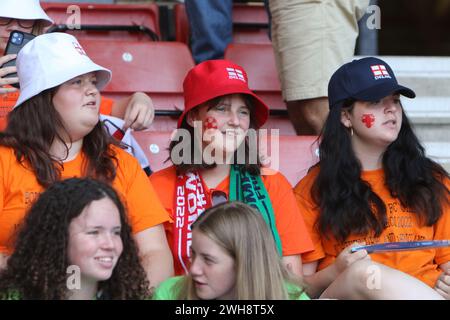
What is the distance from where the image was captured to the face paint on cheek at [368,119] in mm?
3766

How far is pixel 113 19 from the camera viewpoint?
5.45 m

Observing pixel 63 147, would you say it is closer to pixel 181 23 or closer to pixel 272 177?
pixel 272 177

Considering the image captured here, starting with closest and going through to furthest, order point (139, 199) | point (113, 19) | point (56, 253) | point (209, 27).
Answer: point (56, 253) < point (139, 199) < point (209, 27) < point (113, 19)

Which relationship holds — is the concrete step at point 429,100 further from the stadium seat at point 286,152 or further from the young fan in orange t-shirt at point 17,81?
the young fan in orange t-shirt at point 17,81

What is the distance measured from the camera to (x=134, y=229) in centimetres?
340

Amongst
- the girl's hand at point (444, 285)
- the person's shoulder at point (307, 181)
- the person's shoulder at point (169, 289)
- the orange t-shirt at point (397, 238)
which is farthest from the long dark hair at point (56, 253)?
the girl's hand at point (444, 285)

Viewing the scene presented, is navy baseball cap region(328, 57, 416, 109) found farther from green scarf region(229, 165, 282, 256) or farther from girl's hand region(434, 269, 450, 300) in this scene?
girl's hand region(434, 269, 450, 300)

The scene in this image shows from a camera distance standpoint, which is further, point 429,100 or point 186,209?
point 429,100

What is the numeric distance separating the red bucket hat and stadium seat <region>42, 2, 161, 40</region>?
1.61 metres

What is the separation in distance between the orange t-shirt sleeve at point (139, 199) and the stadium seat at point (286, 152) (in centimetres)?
60

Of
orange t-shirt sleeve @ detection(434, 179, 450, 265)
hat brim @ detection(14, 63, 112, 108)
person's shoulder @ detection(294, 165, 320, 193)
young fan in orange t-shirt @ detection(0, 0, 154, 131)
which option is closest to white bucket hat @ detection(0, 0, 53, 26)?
young fan in orange t-shirt @ detection(0, 0, 154, 131)

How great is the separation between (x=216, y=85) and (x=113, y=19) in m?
1.92

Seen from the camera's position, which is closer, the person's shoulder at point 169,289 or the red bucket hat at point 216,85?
the person's shoulder at point 169,289

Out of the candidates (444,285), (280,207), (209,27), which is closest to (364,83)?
(280,207)
